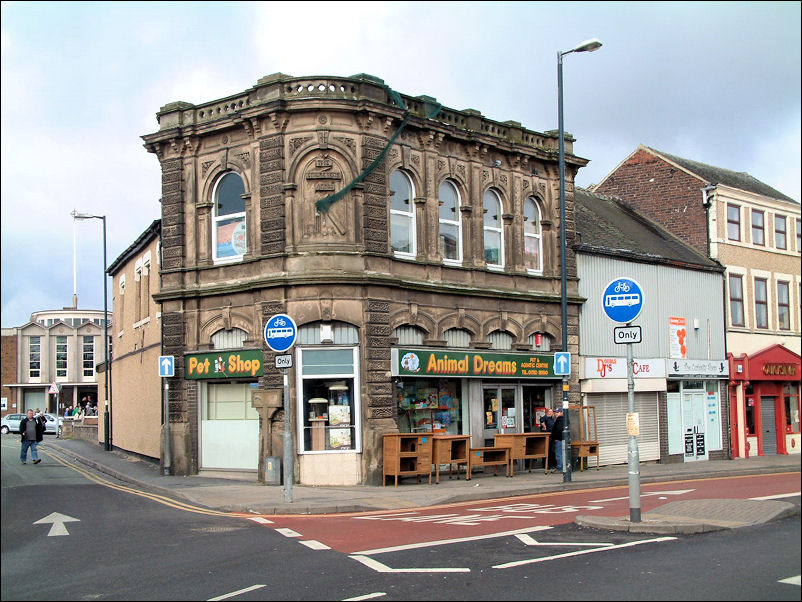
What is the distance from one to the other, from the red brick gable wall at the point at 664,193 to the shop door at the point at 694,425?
5.60 metres

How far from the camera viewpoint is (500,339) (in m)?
25.2

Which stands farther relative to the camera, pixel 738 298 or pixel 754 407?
pixel 754 407

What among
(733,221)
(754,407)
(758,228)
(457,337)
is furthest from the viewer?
(754,407)

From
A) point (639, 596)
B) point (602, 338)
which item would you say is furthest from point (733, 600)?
point (602, 338)

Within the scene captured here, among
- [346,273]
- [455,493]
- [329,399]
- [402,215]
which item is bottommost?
[455,493]

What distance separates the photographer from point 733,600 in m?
6.97

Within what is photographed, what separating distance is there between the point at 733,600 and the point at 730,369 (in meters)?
27.4

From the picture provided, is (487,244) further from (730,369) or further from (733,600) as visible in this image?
(733,600)

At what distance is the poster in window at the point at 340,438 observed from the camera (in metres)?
20.9

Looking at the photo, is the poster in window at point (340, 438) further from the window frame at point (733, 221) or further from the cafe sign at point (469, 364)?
the window frame at point (733, 221)

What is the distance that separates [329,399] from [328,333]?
5.18ft

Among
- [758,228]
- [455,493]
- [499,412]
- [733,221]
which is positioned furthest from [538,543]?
[733,221]

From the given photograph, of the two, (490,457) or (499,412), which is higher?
(499,412)

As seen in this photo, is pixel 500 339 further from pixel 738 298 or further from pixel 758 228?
pixel 758 228
